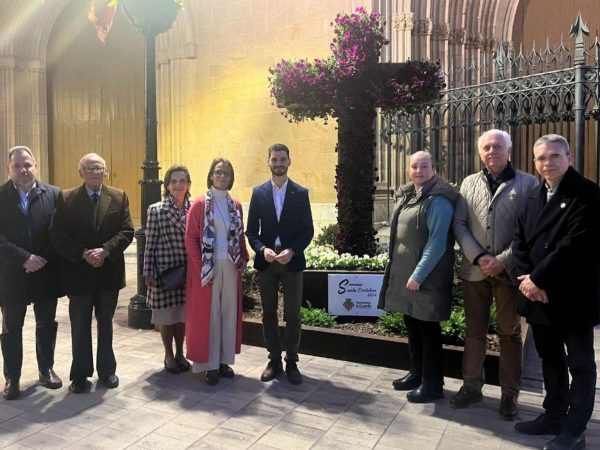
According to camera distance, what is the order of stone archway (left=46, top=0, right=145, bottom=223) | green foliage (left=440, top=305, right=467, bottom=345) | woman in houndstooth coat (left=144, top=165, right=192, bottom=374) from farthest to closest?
stone archway (left=46, top=0, right=145, bottom=223) < green foliage (left=440, top=305, right=467, bottom=345) < woman in houndstooth coat (left=144, top=165, right=192, bottom=374)

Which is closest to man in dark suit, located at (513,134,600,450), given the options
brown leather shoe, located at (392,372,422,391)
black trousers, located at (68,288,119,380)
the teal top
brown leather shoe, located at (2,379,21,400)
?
the teal top

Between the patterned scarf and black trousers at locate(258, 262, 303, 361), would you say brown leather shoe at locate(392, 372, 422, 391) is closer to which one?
black trousers at locate(258, 262, 303, 361)

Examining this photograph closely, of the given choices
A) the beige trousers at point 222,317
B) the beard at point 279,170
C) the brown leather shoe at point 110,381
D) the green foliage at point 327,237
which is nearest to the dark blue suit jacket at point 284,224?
the beard at point 279,170

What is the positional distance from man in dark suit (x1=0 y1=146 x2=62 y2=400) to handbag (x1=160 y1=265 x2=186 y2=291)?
0.79 m

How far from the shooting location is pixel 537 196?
3.40m

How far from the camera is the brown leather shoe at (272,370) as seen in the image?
4.48 meters

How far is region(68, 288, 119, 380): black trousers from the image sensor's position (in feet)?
13.9

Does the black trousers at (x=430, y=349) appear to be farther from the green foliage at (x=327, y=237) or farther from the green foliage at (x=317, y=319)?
the green foliage at (x=327, y=237)

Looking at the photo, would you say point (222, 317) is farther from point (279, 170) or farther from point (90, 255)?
point (279, 170)

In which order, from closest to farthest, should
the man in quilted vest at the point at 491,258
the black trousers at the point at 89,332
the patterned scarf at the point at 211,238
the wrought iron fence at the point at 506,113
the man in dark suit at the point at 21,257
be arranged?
the man in quilted vest at the point at 491,258 → the man in dark suit at the point at 21,257 → the black trousers at the point at 89,332 → the patterned scarf at the point at 211,238 → the wrought iron fence at the point at 506,113

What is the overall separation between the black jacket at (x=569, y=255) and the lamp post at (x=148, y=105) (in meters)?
4.06

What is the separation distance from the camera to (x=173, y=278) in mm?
4566

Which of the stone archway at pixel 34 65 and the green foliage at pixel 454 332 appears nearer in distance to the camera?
the green foliage at pixel 454 332

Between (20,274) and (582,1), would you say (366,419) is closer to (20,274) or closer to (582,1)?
(20,274)
